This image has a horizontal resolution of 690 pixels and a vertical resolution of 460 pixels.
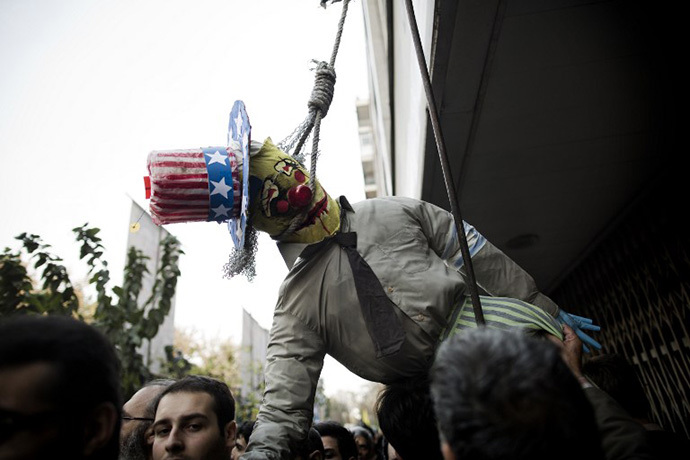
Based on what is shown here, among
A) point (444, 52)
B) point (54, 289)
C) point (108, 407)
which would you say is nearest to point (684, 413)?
point (444, 52)

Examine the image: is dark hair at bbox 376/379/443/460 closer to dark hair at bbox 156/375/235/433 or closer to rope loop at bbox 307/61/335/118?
dark hair at bbox 156/375/235/433

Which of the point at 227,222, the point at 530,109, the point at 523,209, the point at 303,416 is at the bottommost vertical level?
the point at 303,416

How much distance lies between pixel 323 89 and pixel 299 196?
0.52 meters

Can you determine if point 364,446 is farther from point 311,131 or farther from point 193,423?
point 311,131

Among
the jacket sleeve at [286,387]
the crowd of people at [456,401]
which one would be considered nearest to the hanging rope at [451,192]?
the crowd of people at [456,401]

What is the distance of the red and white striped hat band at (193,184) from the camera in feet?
5.68

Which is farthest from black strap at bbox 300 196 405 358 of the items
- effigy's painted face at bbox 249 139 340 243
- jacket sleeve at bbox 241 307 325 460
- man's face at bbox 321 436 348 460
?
man's face at bbox 321 436 348 460

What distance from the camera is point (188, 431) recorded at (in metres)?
1.94

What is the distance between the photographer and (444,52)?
221 centimetres

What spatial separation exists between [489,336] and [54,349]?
0.84 m

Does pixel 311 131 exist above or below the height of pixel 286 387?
above

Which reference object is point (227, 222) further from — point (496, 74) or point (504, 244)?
point (504, 244)

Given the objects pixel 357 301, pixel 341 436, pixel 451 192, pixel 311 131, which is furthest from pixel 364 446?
pixel 451 192

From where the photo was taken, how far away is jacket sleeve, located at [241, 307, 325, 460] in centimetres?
156
